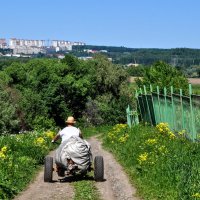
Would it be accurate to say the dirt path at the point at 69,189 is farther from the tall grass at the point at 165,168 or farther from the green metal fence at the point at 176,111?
the green metal fence at the point at 176,111

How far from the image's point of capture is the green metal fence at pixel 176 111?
52.2 feet

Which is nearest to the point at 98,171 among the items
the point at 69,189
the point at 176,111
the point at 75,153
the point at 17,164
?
the point at 75,153

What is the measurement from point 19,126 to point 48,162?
55.8 m

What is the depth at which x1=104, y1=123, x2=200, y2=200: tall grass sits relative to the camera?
9312mm

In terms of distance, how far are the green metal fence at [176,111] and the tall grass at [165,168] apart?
940 millimetres

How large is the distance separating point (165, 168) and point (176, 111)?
27.5 feet

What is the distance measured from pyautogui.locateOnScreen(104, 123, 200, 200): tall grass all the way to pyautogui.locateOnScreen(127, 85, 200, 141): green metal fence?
0.94m

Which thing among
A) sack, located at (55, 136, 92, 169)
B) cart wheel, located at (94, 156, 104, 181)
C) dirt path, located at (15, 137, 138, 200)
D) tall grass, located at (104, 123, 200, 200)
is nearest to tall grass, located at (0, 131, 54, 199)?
dirt path, located at (15, 137, 138, 200)

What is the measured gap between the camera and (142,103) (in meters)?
30.8

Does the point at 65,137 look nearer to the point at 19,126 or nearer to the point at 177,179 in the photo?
the point at 177,179

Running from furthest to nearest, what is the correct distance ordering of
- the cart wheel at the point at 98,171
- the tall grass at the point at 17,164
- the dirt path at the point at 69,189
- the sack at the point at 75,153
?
the cart wheel at the point at 98,171, the sack at the point at 75,153, the tall grass at the point at 17,164, the dirt path at the point at 69,189

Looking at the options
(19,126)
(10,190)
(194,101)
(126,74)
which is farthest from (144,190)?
(126,74)

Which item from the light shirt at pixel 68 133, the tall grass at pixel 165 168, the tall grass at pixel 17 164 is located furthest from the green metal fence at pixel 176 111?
the tall grass at pixel 17 164

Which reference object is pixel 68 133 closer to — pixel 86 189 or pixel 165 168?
pixel 86 189
